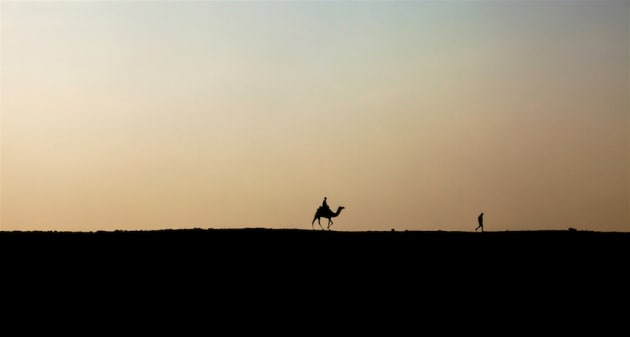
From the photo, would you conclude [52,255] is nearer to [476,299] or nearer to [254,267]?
[254,267]

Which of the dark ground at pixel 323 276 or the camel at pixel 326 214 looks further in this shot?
the camel at pixel 326 214

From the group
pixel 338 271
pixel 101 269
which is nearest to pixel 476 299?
pixel 338 271

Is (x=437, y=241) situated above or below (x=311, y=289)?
above

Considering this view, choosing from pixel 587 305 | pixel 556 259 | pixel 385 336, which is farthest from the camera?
pixel 556 259

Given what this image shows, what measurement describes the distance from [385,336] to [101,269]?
→ 35.4 feet

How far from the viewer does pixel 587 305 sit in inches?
1264

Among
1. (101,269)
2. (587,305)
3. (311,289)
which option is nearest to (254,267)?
(311,289)

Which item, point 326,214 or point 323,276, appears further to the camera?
point 326,214

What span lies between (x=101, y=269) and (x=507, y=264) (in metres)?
14.4

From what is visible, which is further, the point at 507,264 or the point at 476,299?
the point at 507,264

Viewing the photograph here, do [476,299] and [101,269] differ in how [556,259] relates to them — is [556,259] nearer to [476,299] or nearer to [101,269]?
[476,299]

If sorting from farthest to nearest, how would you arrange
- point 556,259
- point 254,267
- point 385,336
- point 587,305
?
1. point 556,259
2. point 254,267
3. point 587,305
4. point 385,336

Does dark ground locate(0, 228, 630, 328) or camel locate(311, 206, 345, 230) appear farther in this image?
camel locate(311, 206, 345, 230)

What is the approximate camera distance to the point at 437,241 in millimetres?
39188
